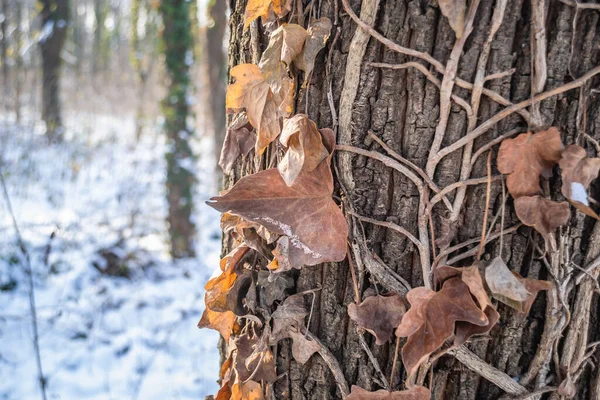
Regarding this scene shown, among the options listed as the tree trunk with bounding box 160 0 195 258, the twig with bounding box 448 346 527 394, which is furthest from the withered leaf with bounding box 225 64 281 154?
the tree trunk with bounding box 160 0 195 258

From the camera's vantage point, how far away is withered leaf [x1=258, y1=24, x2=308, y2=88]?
0.82 meters

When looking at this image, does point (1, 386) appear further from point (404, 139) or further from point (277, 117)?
point (404, 139)

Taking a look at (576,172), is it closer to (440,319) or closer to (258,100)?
(440,319)

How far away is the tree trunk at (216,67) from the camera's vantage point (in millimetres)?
5332

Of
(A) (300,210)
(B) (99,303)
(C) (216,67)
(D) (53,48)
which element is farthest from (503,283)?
(D) (53,48)

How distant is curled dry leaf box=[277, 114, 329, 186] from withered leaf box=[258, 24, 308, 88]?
0.11 metres

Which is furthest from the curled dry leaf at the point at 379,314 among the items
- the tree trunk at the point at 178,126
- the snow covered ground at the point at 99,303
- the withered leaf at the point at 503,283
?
the tree trunk at the point at 178,126

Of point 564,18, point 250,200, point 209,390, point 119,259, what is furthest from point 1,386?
point 564,18

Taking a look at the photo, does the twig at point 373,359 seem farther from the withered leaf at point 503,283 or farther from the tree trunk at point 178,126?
the tree trunk at point 178,126

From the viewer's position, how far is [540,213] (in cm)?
75

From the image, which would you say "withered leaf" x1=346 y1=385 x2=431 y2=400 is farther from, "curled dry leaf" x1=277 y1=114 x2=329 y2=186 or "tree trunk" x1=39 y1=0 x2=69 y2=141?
"tree trunk" x1=39 y1=0 x2=69 y2=141

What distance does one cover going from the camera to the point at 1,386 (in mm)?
2189

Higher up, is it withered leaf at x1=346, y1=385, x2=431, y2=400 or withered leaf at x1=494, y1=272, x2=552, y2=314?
withered leaf at x1=494, y1=272, x2=552, y2=314

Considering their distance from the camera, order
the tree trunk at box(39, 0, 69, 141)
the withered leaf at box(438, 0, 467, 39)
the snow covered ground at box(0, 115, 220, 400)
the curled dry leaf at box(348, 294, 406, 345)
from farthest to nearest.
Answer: the tree trunk at box(39, 0, 69, 141), the snow covered ground at box(0, 115, 220, 400), the curled dry leaf at box(348, 294, 406, 345), the withered leaf at box(438, 0, 467, 39)
